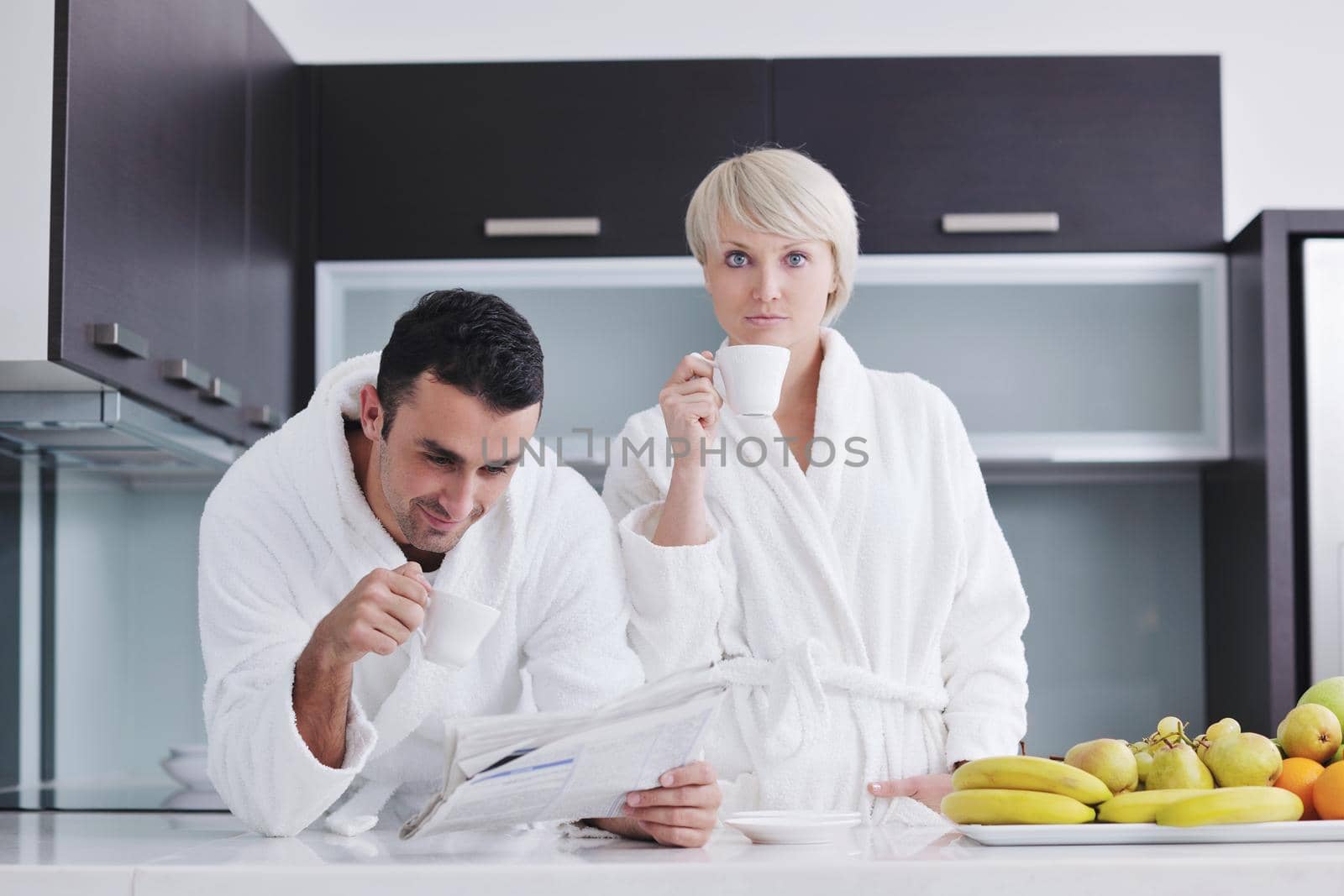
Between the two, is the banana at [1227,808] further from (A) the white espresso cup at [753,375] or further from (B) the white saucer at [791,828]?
(A) the white espresso cup at [753,375]

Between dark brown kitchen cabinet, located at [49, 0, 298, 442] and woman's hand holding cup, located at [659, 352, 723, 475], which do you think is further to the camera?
dark brown kitchen cabinet, located at [49, 0, 298, 442]

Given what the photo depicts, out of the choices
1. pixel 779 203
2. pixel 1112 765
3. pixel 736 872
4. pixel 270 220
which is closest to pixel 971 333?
pixel 779 203

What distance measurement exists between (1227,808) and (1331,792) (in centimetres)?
15

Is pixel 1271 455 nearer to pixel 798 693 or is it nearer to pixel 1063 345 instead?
pixel 1063 345

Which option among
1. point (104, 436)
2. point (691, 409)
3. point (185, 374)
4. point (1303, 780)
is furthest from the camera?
point (104, 436)

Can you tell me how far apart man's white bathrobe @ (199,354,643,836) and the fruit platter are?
22.2 inches

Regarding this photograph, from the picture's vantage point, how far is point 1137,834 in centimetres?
125

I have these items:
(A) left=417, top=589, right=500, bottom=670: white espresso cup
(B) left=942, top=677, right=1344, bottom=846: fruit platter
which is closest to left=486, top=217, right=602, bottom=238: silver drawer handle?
(A) left=417, top=589, right=500, bottom=670: white espresso cup

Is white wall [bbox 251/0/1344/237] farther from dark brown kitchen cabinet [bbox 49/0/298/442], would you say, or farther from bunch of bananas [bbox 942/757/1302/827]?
bunch of bananas [bbox 942/757/1302/827]

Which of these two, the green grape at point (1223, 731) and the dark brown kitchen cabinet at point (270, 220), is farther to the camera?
the dark brown kitchen cabinet at point (270, 220)

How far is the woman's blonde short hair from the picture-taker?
1.99 metres

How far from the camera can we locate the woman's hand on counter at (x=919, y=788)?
1.88 meters

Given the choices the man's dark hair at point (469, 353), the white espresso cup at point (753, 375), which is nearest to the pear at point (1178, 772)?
the white espresso cup at point (753, 375)

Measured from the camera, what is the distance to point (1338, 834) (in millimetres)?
1286
